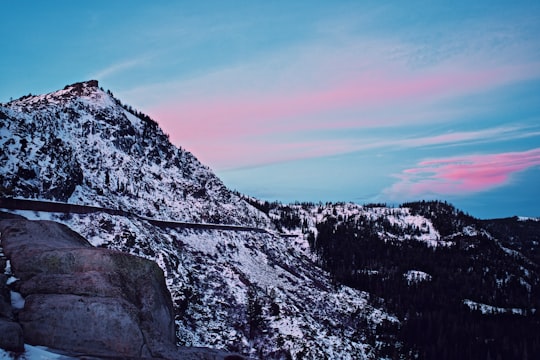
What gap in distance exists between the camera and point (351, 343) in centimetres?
9012

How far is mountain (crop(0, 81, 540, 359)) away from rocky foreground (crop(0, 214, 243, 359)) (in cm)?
2183

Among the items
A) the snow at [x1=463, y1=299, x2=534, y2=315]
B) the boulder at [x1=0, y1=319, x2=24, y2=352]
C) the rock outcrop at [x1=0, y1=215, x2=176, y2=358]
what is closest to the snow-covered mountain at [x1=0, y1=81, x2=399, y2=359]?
the rock outcrop at [x1=0, y1=215, x2=176, y2=358]

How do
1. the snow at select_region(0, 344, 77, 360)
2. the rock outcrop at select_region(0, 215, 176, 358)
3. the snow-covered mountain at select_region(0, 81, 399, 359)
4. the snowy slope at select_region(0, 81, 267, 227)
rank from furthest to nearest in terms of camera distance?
the snow-covered mountain at select_region(0, 81, 399, 359) → the snowy slope at select_region(0, 81, 267, 227) → the rock outcrop at select_region(0, 215, 176, 358) → the snow at select_region(0, 344, 77, 360)

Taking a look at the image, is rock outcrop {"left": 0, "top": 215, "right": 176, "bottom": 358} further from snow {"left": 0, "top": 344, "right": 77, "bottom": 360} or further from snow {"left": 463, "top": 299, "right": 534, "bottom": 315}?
snow {"left": 463, "top": 299, "right": 534, "bottom": 315}

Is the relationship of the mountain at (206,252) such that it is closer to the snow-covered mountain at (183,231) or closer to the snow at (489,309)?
the snow-covered mountain at (183,231)

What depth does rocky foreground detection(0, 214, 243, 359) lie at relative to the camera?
65.5ft

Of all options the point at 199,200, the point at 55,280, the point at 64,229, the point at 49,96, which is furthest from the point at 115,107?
the point at 55,280

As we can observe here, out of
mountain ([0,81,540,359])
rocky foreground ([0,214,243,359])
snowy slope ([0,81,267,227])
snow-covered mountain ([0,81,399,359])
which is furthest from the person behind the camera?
mountain ([0,81,540,359])

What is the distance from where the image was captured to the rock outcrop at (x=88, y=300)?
792 inches

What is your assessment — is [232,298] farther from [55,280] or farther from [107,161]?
[55,280]

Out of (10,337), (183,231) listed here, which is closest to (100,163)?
(183,231)

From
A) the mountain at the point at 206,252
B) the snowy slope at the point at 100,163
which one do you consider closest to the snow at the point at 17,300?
the mountain at the point at 206,252

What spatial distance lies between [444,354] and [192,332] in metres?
85.6

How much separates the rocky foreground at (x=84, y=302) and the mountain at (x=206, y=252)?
71.6 ft
